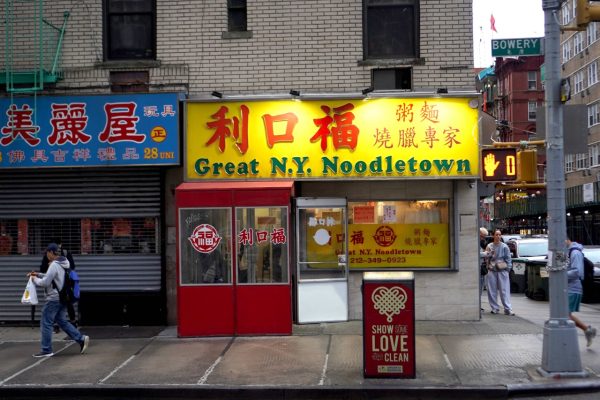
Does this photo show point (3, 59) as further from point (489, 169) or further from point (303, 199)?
→ point (489, 169)

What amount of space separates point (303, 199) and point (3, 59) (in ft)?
21.3

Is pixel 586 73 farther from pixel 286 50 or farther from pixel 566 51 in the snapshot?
pixel 286 50

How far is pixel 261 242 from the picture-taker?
469 inches

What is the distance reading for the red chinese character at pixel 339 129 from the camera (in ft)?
40.5

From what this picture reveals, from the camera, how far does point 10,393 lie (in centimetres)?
870

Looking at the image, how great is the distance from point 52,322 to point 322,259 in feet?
15.9

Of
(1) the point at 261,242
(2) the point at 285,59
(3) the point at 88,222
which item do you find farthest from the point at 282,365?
(2) the point at 285,59

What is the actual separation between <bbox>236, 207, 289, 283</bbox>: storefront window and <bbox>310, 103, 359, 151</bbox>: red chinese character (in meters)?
1.56

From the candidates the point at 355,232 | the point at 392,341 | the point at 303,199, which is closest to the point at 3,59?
the point at 303,199

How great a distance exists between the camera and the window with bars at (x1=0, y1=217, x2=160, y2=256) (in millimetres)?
13016

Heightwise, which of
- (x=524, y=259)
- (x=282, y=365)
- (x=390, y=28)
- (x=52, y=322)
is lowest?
(x=282, y=365)

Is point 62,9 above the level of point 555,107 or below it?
above

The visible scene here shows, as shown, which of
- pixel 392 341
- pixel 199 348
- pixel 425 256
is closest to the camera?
pixel 392 341

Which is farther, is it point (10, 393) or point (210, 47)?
point (210, 47)
